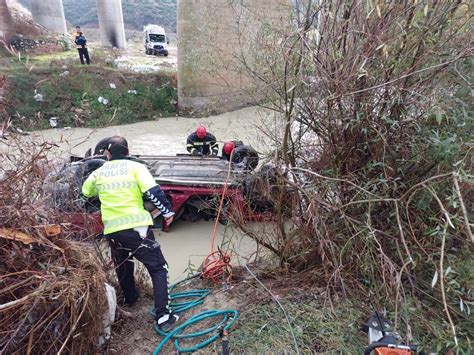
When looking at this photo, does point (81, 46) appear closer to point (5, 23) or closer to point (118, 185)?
point (5, 23)

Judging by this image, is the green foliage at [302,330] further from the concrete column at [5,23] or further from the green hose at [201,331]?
the concrete column at [5,23]

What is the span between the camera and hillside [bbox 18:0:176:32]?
46000 mm

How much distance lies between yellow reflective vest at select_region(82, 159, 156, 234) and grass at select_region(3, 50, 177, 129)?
33.4 ft

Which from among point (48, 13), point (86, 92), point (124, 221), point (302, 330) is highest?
point (48, 13)

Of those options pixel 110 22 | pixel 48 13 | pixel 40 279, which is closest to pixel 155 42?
pixel 110 22

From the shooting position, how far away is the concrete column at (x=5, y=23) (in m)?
15.7

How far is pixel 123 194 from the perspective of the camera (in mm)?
3064

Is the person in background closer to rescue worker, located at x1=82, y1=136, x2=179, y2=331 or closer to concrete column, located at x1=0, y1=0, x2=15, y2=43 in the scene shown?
concrete column, located at x1=0, y1=0, x2=15, y2=43

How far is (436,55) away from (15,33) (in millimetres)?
19860

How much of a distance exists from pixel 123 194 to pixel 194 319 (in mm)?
1219

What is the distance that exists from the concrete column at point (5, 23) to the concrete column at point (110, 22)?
7520mm

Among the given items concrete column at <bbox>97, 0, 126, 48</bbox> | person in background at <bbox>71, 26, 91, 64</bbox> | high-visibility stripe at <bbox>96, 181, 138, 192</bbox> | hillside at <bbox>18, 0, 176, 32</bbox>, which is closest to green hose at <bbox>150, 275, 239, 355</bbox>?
high-visibility stripe at <bbox>96, 181, 138, 192</bbox>

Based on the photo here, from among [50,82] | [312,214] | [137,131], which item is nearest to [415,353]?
[312,214]

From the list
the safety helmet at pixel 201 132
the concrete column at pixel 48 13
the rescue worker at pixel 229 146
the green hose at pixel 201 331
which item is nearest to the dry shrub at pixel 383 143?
the green hose at pixel 201 331
